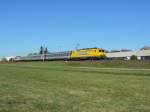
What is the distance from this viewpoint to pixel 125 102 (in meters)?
9.66

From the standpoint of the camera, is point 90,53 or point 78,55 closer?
point 90,53

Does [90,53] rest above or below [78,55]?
above

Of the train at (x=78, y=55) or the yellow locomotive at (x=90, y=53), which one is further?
the train at (x=78, y=55)

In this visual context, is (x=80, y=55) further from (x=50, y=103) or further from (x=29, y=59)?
(x=50, y=103)

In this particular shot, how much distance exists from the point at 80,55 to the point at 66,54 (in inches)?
291

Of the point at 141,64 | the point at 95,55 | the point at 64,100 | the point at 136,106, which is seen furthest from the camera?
the point at 95,55

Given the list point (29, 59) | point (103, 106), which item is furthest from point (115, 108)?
point (29, 59)

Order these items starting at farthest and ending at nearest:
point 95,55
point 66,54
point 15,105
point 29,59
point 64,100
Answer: point 29,59, point 66,54, point 95,55, point 64,100, point 15,105

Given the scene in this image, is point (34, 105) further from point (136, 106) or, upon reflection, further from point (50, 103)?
point (136, 106)

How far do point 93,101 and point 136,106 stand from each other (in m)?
1.33

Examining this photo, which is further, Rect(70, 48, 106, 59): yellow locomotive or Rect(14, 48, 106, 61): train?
Rect(14, 48, 106, 61): train

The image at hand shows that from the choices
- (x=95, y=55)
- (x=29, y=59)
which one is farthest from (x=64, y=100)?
(x=29, y=59)

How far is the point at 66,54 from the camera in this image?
86.9m

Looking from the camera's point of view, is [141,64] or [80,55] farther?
[80,55]
